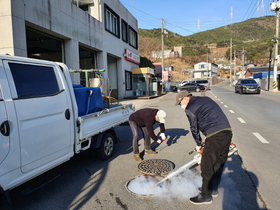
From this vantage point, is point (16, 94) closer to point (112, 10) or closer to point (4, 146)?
point (4, 146)

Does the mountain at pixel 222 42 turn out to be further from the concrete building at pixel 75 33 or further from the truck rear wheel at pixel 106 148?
the truck rear wheel at pixel 106 148

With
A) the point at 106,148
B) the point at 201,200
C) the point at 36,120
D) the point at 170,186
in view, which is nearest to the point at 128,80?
the point at 106,148

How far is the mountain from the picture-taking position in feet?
300

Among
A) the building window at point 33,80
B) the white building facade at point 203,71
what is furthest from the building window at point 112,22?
the white building facade at point 203,71

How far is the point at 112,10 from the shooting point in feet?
62.8

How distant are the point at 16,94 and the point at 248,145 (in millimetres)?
5511

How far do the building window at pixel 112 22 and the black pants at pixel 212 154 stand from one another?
1681cm

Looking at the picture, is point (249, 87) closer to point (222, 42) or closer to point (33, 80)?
point (33, 80)

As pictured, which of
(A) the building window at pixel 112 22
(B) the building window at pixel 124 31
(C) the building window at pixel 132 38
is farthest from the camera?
(C) the building window at pixel 132 38

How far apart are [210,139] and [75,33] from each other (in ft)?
40.7

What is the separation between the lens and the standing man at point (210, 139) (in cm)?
303

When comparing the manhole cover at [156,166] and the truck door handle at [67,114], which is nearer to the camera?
the truck door handle at [67,114]

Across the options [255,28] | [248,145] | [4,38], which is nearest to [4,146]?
[248,145]

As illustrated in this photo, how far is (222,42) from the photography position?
121 meters
